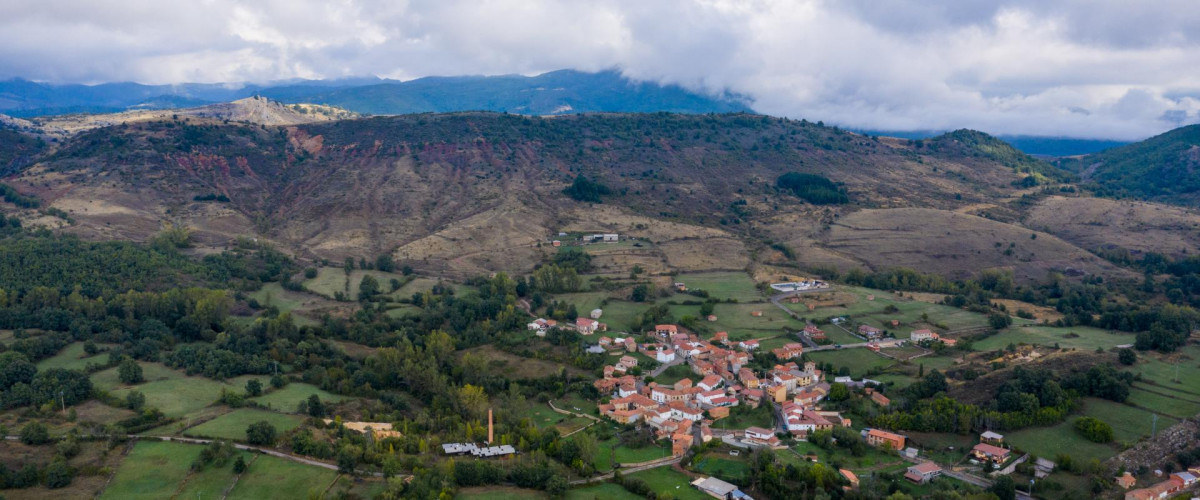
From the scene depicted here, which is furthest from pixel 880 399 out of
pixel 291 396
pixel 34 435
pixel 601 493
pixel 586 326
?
pixel 34 435

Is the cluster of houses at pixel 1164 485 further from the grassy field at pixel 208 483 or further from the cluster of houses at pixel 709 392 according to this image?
the grassy field at pixel 208 483

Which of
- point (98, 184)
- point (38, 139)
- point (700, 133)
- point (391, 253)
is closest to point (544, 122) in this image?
point (700, 133)

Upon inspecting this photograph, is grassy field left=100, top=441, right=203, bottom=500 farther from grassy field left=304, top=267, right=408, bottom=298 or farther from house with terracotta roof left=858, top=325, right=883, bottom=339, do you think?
house with terracotta roof left=858, top=325, right=883, bottom=339

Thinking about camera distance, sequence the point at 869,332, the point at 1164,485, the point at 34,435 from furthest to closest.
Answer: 1. the point at 869,332
2. the point at 34,435
3. the point at 1164,485

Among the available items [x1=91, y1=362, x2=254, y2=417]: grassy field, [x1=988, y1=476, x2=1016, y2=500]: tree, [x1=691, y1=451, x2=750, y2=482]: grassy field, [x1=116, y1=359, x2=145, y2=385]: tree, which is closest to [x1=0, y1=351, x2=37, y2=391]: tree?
[x1=91, y1=362, x2=254, y2=417]: grassy field

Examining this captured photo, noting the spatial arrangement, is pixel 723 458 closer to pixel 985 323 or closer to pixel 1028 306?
pixel 985 323

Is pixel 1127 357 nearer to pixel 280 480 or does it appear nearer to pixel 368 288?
pixel 280 480

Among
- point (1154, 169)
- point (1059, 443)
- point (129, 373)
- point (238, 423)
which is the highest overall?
point (1154, 169)
